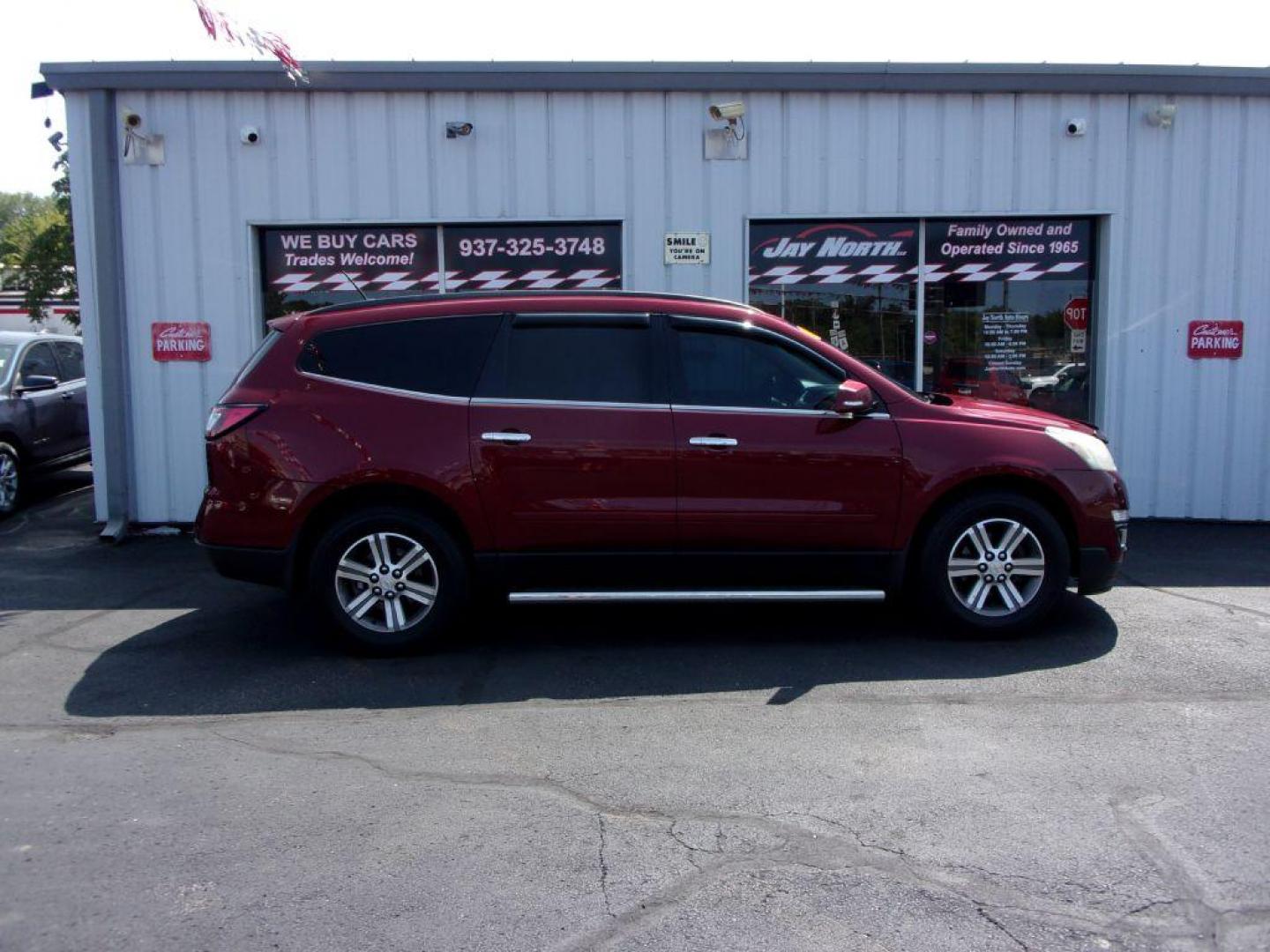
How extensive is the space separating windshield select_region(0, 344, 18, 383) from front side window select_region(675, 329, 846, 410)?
26.9ft

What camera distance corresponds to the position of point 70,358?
12445 millimetres

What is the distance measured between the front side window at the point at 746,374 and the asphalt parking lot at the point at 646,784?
4.54ft

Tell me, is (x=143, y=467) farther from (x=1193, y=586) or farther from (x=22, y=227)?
(x=22, y=227)

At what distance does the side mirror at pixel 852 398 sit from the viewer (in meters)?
5.79

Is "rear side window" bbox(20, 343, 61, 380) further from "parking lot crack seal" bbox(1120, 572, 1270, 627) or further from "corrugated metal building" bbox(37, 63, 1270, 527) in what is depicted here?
"parking lot crack seal" bbox(1120, 572, 1270, 627)

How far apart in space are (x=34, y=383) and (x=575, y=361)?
25.3ft

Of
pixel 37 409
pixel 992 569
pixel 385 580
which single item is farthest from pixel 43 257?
pixel 992 569

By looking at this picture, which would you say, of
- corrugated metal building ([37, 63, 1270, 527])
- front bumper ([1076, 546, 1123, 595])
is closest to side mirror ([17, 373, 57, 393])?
corrugated metal building ([37, 63, 1270, 527])

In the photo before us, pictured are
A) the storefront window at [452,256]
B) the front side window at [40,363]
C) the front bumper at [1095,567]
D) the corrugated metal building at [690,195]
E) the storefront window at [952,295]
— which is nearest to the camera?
the front bumper at [1095,567]

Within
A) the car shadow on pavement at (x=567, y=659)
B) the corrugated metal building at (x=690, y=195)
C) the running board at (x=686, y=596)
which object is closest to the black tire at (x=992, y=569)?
the car shadow on pavement at (x=567, y=659)

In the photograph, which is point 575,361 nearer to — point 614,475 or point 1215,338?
point 614,475

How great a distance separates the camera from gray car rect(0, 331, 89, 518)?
10633 mm

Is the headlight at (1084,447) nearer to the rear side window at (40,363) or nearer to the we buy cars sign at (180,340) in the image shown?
the we buy cars sign at (180,340)

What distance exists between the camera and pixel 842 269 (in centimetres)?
974
